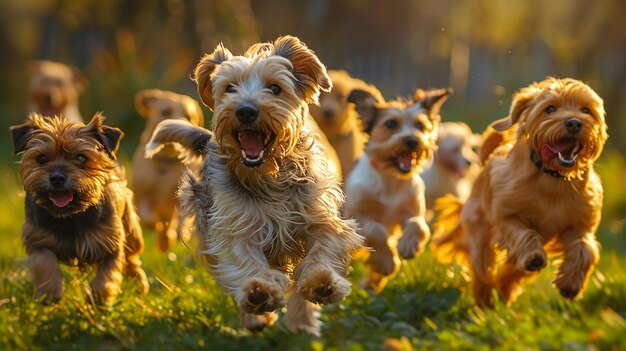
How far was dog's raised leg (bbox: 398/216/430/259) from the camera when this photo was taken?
6.92m

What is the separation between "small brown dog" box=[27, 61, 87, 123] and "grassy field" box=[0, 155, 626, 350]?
649 centimetres

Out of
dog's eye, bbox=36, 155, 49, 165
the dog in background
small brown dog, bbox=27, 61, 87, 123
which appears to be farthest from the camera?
small brown dog, bbox=27, 61, 87, 123

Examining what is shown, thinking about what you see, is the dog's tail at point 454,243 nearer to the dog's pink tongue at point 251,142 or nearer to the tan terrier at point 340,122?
the tan terrier at point 340,122

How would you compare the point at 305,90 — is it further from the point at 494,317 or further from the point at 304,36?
the point at 304,36

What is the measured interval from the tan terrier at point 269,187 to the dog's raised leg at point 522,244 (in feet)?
3.75

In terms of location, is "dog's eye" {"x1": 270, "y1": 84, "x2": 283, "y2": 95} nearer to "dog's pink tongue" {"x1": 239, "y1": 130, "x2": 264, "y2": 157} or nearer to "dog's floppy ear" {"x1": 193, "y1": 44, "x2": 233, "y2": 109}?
"dog's pink tongue" {"x1": 239, "y1": 130, "x2": 264, "y2": 157}

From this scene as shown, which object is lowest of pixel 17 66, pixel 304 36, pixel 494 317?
pixel 17 66

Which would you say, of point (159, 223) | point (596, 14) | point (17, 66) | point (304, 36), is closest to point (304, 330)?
point (159, 223)

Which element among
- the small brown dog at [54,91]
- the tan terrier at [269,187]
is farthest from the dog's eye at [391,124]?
the small brown dog at [54,91]

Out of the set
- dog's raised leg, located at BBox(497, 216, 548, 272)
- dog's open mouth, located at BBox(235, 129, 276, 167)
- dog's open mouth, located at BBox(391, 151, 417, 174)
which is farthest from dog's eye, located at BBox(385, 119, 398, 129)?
dog's open mouth, located at BBox(235, 129, 276, 167)

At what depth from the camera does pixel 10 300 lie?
6.49 metres

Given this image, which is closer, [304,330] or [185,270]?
[304,330]

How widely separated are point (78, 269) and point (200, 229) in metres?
1.07

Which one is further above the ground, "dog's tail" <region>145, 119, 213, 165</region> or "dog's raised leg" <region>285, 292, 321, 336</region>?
"dog's tail" <region>145, 119, 213, 165</region>
